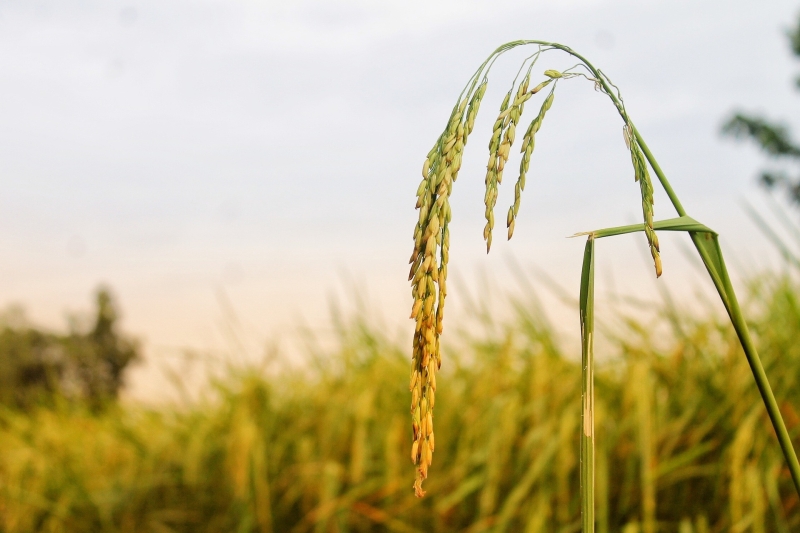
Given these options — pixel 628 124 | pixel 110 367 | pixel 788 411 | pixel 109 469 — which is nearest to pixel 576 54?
pixel 628 124

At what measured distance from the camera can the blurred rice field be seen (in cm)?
231

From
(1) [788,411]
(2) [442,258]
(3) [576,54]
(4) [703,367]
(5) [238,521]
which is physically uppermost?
(3) [576,54]

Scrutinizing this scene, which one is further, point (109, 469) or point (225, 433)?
point (109, 469)

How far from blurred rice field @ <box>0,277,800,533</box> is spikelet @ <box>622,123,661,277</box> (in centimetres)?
170

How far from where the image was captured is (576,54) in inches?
20.7

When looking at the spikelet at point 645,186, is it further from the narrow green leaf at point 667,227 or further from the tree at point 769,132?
the tree at point 769,132

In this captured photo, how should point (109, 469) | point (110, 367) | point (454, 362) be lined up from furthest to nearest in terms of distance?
point (110, 367)
point (109, 469)
point (454, 362)

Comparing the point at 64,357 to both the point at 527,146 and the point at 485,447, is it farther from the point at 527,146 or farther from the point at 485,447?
the point at 527,146

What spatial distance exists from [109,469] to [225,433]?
1.10 meters

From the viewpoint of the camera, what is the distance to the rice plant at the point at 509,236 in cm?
47

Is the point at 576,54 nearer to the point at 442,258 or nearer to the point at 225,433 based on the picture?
the point at 442,258

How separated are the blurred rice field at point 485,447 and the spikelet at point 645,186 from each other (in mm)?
1703

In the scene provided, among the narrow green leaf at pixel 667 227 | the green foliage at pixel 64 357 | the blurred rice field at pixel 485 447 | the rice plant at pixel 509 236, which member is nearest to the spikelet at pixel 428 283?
the rice plant at pixel 509 236

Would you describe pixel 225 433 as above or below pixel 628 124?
below
